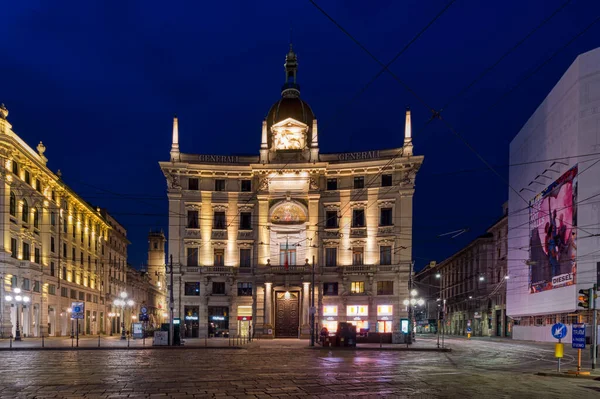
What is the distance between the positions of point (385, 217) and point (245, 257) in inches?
571

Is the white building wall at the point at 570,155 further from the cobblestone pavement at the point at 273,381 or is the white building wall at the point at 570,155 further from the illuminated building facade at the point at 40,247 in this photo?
the illuminated building facade at the point at 40,247

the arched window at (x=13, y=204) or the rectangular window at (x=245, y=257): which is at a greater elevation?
the arched window at (x=13, y=204)

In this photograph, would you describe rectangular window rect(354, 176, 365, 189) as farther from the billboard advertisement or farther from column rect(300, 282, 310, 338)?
the billboard advertisement

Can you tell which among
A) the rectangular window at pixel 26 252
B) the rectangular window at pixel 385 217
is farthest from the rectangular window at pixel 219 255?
the rectangular window at pixel 26 252

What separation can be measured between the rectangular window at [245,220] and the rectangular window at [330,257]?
8.18 metres

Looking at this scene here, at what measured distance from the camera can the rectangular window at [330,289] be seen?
5397 centimetres

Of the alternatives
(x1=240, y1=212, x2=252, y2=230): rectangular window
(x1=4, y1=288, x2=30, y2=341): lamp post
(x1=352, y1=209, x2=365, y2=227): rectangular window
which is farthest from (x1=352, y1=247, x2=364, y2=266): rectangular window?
(x1=4, y1=288, x2=30, y2=341): lamp post

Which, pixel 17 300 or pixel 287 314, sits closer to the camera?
pixel 17 300

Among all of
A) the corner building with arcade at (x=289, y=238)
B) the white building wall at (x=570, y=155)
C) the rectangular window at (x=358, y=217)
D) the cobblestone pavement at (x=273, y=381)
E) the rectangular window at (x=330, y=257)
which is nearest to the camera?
the cobblestone pavement at (x=273, y=381)

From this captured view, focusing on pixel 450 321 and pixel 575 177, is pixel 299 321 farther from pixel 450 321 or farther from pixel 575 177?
pixel 450 321

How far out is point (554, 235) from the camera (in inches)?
1912

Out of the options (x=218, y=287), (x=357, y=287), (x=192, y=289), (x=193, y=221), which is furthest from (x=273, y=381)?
(x=193, y=221)

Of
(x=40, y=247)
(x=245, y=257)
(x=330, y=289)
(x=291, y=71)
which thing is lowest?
(x=330, y=289)

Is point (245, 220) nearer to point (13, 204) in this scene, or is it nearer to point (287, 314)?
point (287, 314)
